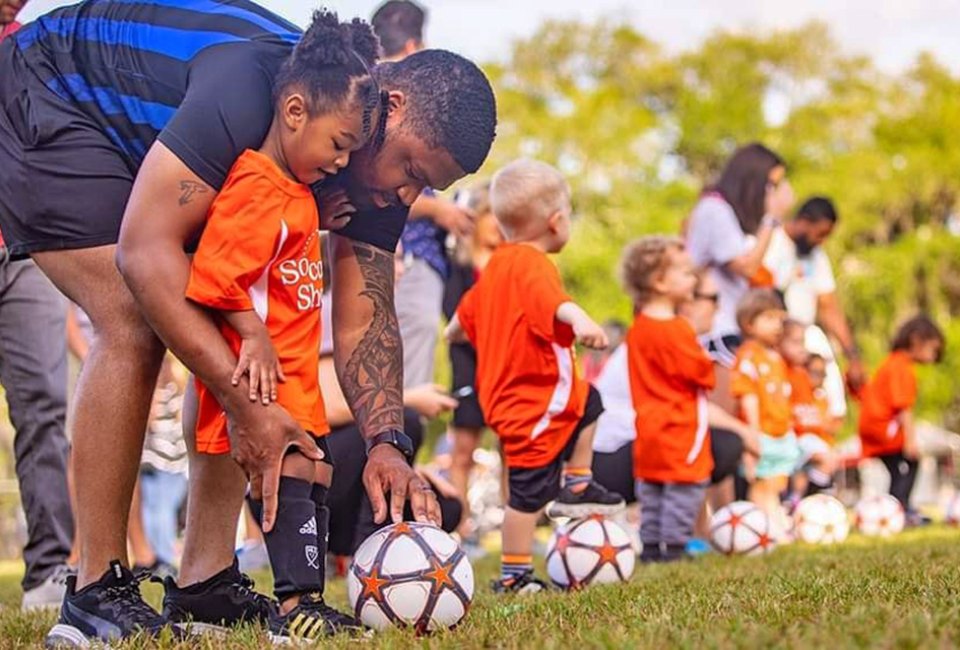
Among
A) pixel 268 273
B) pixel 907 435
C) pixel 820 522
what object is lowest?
pixel 820 522

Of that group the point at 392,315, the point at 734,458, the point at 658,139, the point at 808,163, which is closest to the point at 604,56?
the point at 658,139

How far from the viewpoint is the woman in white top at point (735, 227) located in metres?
9.98

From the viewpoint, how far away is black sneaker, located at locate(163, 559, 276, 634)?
13.9 ft

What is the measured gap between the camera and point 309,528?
12.6 ft

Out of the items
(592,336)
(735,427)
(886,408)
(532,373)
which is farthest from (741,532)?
(886,408)

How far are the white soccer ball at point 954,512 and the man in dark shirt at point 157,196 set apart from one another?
936 centimetres

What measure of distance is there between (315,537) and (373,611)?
0.86 feet

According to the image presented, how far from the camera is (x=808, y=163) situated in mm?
42750

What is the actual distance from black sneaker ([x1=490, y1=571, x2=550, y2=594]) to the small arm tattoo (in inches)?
110

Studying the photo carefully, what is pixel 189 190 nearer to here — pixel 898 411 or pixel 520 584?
pixel 520 584

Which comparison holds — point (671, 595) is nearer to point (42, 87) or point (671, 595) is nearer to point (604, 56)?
point (42, 87)

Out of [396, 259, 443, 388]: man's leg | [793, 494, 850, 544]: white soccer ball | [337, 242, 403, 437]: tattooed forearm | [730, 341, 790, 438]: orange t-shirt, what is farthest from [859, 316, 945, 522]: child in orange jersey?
[337, 242, 403, 437]: tattooed forearm

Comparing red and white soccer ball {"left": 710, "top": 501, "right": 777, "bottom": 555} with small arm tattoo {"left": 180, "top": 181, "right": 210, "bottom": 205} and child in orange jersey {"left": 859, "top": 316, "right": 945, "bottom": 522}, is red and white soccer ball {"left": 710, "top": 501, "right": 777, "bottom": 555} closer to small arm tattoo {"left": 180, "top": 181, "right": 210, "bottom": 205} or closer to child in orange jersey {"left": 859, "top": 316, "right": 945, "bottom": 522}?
small arm tattoo {"left": 180, "top": 181, "right": 210, "bottom": 205}

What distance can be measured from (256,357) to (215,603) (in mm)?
903
